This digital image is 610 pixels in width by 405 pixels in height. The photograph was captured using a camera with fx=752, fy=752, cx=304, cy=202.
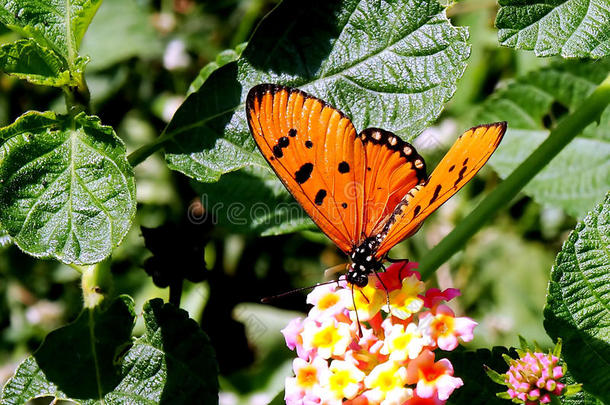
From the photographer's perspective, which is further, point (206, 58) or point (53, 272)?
point (206, 58)

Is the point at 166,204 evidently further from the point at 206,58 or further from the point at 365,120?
the point at 365,120

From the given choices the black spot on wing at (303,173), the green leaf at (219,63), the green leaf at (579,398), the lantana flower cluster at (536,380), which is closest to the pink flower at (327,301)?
the black spot on wing at (303,173)

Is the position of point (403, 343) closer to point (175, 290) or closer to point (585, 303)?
point (585, 303)

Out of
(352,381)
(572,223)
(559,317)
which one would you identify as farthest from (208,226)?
(572,223)

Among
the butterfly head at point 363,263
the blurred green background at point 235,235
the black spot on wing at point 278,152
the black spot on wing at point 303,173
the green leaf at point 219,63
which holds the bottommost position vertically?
the blurred green background at point 235,235

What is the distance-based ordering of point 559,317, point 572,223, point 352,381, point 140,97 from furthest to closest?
point 140,97 → point 572,223 → point 559,317 → point 352,381

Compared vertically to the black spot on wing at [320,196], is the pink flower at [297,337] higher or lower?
lower

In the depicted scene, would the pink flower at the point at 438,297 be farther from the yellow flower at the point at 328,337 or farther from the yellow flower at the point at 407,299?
the yellow flower at the point at 328,337
